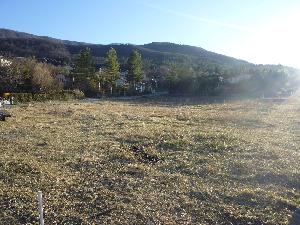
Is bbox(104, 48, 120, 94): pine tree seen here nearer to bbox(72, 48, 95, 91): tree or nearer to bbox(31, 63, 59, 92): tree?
bbox(72, 48, 95, 91): tree

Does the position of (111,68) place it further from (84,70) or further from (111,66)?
(84,70)

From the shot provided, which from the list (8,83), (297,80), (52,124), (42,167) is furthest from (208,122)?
(297,80)

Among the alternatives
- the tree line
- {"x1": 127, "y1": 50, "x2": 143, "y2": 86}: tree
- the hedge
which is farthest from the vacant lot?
{"x1": 127, "y1": 50, "x2": 143, "y2": 86}: tree

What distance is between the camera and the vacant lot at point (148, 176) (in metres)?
11.1

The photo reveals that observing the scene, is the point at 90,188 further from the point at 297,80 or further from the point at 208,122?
the point at 297,80

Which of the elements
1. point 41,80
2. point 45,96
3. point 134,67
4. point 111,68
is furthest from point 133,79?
point 45,96

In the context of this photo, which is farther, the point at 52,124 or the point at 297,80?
the point at 297,80

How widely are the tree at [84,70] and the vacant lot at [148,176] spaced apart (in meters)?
50.8

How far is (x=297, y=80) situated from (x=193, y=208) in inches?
3494

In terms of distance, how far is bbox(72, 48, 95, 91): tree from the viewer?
7469 centimetres

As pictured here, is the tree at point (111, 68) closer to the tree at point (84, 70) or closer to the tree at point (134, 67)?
the tree at point (134, 67)

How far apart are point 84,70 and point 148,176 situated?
204ft

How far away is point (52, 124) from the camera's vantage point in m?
27.6

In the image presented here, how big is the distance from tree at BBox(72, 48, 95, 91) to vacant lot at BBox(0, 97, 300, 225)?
1998 inches
